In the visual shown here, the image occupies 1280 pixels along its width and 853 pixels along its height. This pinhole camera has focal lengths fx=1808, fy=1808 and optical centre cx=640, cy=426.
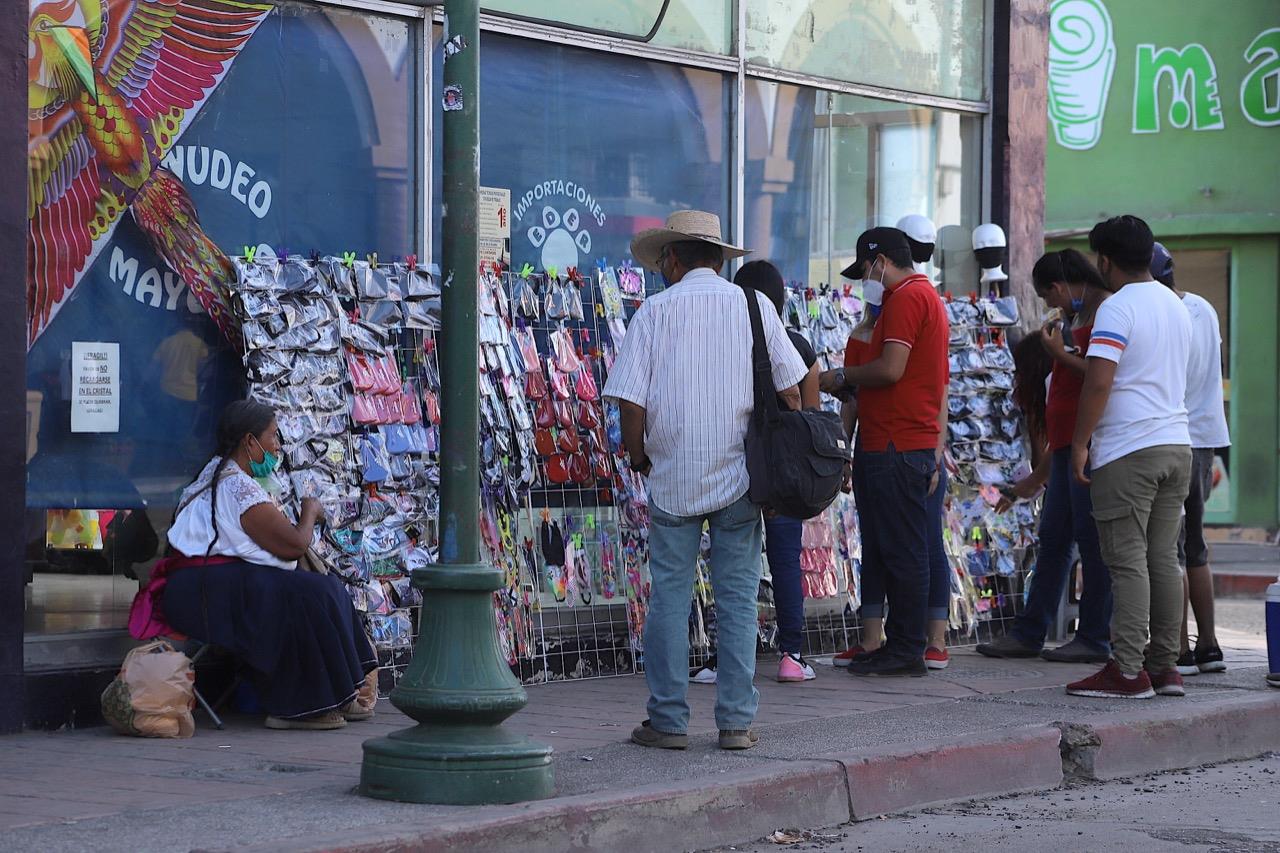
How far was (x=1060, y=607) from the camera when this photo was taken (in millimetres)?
10336

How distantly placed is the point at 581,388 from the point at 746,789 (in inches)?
123

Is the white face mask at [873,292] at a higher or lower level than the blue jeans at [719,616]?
higher

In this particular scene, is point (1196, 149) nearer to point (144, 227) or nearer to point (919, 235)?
point (919, 235)

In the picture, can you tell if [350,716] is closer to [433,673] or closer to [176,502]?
[176,502]

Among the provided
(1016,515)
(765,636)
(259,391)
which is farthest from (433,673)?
(1016,515)

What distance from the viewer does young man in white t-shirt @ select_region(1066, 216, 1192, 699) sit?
302 inches

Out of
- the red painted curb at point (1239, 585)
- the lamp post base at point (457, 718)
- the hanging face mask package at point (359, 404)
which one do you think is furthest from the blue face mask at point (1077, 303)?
the red painted curb at point (1239, 585)

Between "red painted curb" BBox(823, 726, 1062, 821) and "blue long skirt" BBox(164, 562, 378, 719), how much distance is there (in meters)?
1.97

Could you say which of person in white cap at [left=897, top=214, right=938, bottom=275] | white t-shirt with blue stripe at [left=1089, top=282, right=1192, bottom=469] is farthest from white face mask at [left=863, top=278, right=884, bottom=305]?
white t-shirt with blue stripe at [left=1089, top=282, right=1192, bottom=469]

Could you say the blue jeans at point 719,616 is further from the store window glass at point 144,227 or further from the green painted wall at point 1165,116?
the green painted wall at point 1165,116

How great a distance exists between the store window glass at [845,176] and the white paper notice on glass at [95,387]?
3.69 m

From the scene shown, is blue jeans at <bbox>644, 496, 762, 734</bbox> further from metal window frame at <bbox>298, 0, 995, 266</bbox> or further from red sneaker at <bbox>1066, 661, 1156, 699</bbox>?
metal window frame at <bbox>298, 0, 995, 266</bbox>

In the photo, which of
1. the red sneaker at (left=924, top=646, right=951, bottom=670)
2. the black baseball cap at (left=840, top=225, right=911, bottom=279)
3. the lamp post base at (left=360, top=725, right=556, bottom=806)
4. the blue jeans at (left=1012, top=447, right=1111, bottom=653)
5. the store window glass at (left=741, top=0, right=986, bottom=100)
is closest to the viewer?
the lamp post base at (left=360, top=725, right=556, bottom=806)

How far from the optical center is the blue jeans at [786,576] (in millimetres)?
8250
